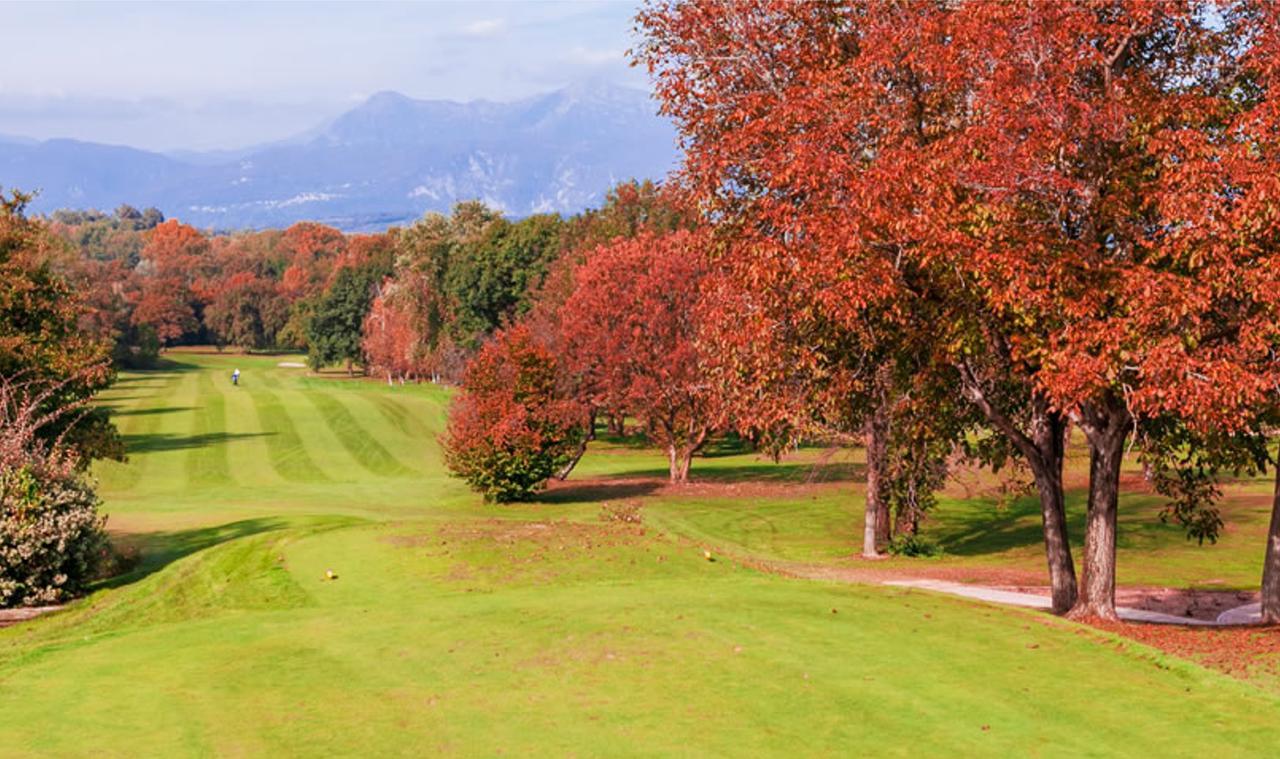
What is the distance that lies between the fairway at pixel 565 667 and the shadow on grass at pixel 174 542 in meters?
0.66

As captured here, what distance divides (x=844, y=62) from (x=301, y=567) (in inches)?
661

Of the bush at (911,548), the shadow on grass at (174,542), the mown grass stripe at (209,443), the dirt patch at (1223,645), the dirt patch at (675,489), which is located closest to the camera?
the dirt patch at (1223,645)

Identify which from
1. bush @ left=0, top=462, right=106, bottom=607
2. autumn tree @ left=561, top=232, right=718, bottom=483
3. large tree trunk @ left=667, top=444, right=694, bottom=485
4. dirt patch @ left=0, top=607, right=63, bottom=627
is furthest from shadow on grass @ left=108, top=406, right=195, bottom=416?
dirt patch @ left=0, top=607, right=63, bottom=627

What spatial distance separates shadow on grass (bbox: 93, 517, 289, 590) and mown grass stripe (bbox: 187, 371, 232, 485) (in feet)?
64.7

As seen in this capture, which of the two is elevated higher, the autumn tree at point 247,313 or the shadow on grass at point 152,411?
the autumn tree at point 247,313

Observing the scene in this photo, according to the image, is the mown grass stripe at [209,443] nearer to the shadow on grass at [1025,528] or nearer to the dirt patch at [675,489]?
the dirt patch at [675,489]

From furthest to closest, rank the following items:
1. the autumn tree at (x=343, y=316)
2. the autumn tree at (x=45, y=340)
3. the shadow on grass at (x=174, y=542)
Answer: the autumn tree at (x=343, y=316) → the autumn tree at (x=45, y=340) → the shadow on grass at (x=174, y=542)

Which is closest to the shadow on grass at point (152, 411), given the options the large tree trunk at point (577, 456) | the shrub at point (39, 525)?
the large tree trunk at point (577, 456)

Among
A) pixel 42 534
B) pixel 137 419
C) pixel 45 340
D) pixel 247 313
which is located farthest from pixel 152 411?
pixel 247 313

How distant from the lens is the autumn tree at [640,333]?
189ft

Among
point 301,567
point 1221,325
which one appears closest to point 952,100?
point 1221,325

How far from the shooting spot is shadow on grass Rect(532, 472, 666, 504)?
55531 millimetres

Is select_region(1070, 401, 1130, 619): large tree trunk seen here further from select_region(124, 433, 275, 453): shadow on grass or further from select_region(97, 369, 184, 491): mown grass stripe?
select_region(124, 433, 275, 453): shadow on grass

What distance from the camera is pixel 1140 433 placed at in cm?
2058
